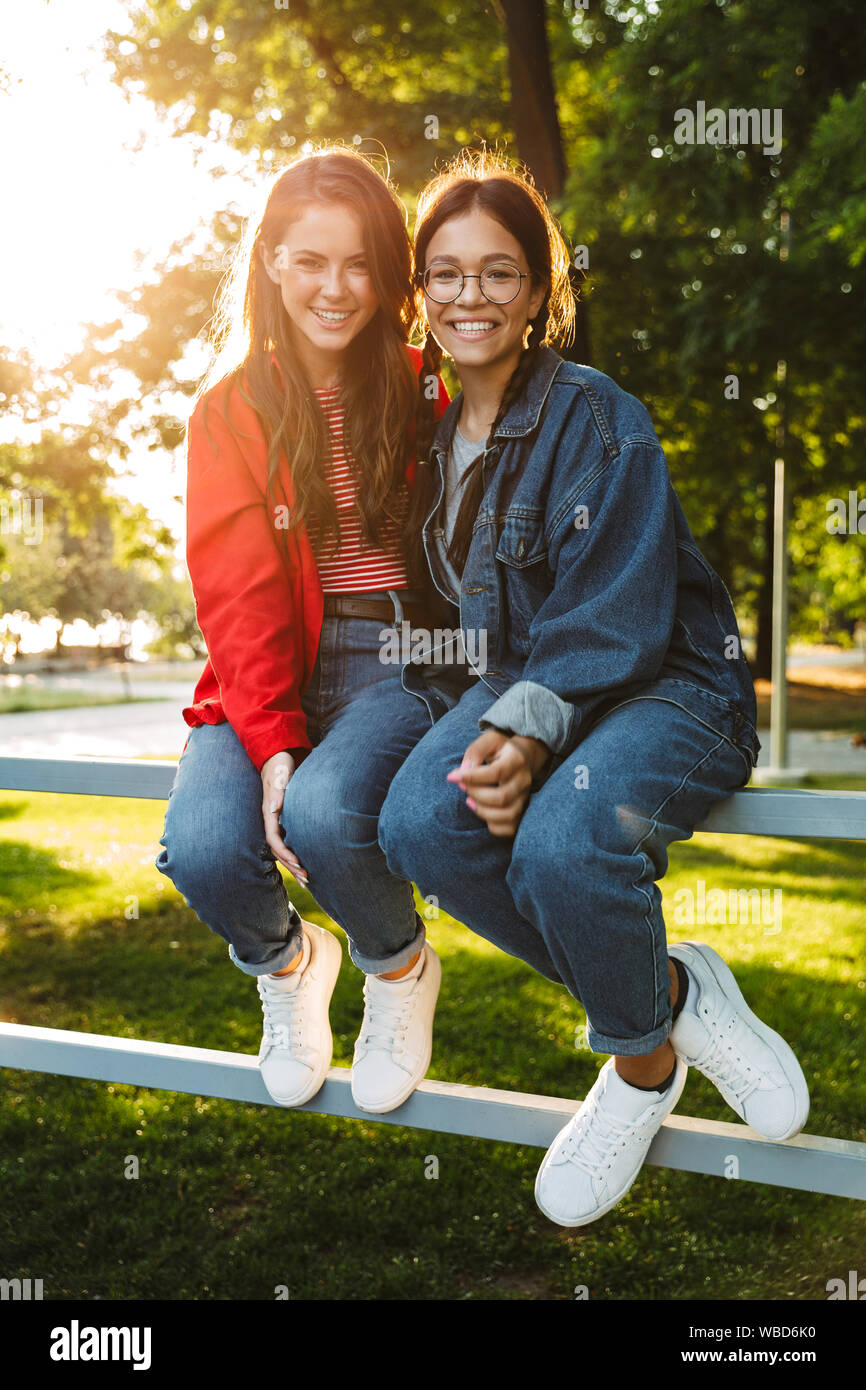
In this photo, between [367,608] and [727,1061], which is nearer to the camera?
[727,1061]

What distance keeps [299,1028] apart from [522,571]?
90 cm

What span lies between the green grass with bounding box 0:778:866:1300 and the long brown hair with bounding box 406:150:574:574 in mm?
1619

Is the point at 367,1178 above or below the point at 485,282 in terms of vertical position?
below

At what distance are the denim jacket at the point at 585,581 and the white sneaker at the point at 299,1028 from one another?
643 millimetres

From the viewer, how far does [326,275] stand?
2080 mm

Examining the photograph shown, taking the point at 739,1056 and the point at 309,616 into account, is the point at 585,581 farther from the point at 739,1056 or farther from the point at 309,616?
the point at 739,1056

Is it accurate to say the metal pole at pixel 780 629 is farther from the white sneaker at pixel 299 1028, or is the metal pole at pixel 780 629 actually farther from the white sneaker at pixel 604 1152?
the white sneaker at pixel 604 1152

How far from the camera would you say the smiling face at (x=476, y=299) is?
194 centimetres

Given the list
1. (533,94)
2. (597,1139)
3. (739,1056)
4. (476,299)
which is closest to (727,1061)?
(739,1056)

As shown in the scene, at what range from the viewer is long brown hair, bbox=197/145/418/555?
6.77 ft

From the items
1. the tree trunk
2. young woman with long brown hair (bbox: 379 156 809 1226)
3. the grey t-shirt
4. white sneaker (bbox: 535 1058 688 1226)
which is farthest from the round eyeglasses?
the tree trunk
